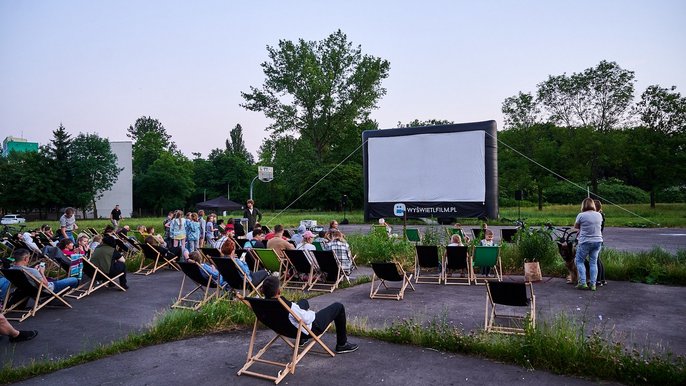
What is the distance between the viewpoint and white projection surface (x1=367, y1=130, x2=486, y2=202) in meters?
19.1

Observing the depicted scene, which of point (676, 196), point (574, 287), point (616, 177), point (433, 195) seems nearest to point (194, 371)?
point (574, 287)

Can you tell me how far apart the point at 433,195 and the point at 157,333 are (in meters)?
15.9

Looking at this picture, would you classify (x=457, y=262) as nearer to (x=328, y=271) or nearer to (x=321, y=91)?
(x=328, y=271)

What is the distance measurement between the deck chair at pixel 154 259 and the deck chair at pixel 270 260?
8.43 feet

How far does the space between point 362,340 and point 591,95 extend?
3738 cm

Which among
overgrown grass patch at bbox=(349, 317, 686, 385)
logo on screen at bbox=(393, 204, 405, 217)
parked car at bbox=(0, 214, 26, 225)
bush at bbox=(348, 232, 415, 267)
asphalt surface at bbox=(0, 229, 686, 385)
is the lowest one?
parked car at bbox=(0, 214, 26, 225)

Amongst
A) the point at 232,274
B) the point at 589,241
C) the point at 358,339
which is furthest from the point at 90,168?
the point at 589,241

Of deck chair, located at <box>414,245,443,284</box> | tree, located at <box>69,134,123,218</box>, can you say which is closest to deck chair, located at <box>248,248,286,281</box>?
deck chair, located at <box>414,245,443,284</box>

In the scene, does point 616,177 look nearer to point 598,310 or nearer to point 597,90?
point 597,90

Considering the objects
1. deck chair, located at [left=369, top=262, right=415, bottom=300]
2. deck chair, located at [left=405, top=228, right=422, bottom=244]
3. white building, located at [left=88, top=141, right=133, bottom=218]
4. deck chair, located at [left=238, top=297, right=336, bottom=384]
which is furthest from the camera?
white building, located at [left=88, top=141, right=133, bottom=218]

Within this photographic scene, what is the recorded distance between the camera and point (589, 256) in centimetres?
754

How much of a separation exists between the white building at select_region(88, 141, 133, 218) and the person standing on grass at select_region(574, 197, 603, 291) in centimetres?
5387

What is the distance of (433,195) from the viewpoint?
1977 cm

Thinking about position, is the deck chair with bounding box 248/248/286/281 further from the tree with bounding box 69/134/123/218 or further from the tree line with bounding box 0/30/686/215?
the tree with bounding box 69/134/123/218
